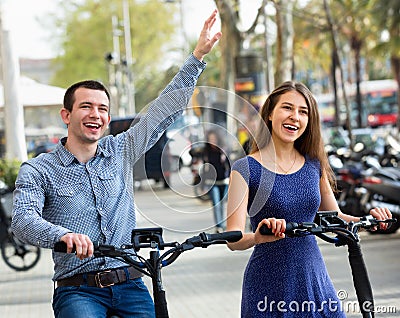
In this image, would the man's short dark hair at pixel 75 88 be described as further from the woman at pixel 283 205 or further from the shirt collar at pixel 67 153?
the woman at pixel 283 205

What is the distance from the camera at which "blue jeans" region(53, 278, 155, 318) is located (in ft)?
13.1

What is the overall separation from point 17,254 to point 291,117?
28.2 feet

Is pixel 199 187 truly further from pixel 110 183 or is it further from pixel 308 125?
pixel 308 125

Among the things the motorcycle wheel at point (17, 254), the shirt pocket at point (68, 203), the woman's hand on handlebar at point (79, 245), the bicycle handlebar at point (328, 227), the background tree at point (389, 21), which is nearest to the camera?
the woman's hand on handlebar at point (79, 245)

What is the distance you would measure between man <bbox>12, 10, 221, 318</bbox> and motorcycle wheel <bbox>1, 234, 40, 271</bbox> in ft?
27.2

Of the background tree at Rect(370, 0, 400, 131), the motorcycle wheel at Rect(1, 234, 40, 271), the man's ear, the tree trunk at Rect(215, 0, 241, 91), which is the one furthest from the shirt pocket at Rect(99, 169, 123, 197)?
the background tree at Rect(370, 0, 400, 131)

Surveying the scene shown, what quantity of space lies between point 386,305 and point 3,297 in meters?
4.24

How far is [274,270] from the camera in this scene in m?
4.29

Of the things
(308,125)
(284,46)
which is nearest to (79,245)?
(308,125)

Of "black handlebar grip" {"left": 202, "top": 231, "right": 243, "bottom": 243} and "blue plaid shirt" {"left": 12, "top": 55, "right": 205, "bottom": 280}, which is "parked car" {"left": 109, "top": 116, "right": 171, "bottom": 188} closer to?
"blue plaid shirt" {"left": 12, "top": 55, "right": 205, "bottom": 280}

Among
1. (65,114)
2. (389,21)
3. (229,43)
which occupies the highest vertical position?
(389,21)

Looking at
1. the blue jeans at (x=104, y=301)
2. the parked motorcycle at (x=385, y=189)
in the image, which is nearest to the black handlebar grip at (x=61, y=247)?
the blue jeans at (x=104, y=301)

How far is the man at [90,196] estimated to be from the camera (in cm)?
403

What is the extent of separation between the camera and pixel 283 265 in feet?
14.1
